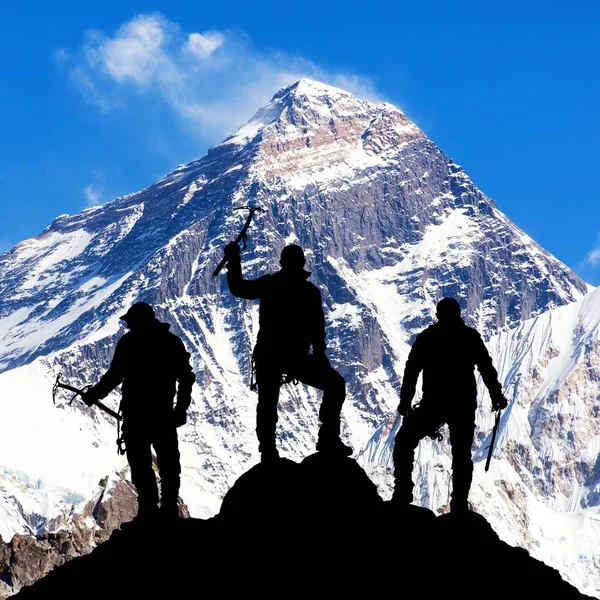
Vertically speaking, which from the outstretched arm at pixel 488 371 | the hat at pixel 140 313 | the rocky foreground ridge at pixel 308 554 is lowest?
the rocky foreground ridge at pixel 308 554

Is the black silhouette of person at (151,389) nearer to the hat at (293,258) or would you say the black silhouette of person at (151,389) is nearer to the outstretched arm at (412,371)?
the hat at (293,258)

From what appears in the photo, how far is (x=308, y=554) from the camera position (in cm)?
1950

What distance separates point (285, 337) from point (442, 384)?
228 centimetres

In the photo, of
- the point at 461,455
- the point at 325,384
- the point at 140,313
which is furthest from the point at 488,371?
the point at 140,313

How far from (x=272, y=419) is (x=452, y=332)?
277 centimetres

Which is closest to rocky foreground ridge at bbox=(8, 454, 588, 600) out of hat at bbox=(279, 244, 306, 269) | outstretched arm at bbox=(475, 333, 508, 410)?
outstretched arm at bbox=(475, 333, 508, 410)

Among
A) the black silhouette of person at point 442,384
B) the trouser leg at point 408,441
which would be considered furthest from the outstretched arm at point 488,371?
the trouser leg at point 408,441

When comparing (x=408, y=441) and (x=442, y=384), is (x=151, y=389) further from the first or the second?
(x=442, y=384)

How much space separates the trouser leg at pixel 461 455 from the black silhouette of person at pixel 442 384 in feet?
0.05

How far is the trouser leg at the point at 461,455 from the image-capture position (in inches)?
870

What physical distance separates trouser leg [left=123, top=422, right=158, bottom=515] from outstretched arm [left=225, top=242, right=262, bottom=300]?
7.66 feet

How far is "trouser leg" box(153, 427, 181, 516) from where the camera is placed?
2127 centimetres

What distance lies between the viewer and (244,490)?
68.2 feet

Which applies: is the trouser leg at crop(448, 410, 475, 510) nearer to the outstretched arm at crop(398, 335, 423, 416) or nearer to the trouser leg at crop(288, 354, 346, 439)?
the outstretched arm at crop(398, 335, 423, 416)
